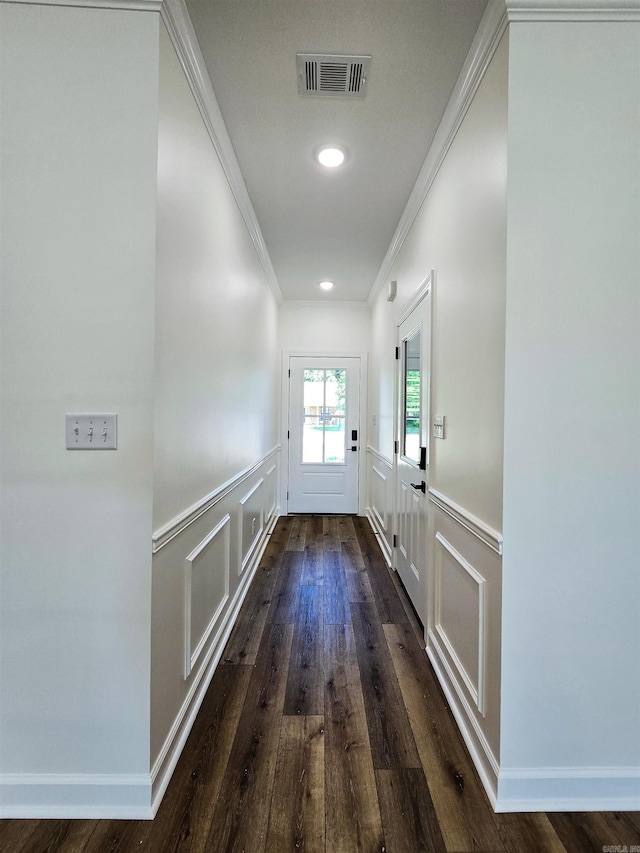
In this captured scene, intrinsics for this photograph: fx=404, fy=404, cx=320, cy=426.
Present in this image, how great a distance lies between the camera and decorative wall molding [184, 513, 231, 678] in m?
1.58

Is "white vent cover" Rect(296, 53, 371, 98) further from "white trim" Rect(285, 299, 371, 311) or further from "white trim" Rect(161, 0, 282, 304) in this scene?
"white trim" Rect(285, 299, 371, 311)

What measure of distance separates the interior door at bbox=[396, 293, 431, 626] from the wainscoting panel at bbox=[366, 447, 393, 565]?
0.31 meters

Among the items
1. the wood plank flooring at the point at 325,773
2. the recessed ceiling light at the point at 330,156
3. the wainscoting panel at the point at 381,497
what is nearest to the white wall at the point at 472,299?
the recessed ceiling light at the point at 330,156

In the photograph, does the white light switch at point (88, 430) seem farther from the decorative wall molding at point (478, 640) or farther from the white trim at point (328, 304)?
the white trim at point (328, 304)

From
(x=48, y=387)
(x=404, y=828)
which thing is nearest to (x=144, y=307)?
(x=48, y=387)

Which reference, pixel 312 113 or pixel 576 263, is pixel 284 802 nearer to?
pixel 576 263

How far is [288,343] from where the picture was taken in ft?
15.9

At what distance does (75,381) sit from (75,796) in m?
1.29

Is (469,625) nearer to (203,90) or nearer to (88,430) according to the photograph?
(88,430)

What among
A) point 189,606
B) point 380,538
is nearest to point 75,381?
point 189,606

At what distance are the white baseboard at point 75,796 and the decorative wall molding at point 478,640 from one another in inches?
44.5

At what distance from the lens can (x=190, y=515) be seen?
62.0 inches

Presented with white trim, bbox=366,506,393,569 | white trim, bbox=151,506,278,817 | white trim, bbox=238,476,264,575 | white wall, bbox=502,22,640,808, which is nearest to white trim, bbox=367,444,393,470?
white trim, bbox=366,506,393,569

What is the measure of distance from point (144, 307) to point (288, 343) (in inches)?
144
